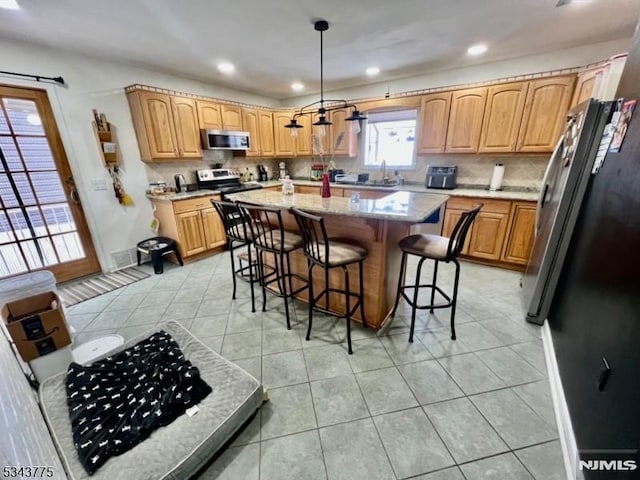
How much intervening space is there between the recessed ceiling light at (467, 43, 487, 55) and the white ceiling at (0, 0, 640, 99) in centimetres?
7

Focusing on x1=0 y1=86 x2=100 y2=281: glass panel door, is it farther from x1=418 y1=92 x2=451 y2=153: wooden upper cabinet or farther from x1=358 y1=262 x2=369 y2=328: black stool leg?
x1=418 y1=92 x2=451 y2=153: wooden upper cabinet

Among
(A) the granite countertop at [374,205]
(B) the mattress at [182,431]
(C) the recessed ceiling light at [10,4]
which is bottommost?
(B) the mattress at [182,431]

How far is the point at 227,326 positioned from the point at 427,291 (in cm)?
209

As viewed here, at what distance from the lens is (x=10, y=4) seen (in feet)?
6.36

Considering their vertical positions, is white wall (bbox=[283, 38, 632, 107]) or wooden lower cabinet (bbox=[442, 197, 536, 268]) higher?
white wall (bbox=[283, 38, 632, 107])

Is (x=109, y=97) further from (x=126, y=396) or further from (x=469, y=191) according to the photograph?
(x=469, y=191)

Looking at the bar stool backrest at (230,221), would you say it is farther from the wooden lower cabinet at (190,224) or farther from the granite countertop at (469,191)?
the granite countertop at (469,191)

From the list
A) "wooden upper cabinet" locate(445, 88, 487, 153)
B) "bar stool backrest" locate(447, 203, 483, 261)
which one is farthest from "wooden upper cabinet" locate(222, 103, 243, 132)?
"bar stool backrest" locate(447, 203, 483, 261)

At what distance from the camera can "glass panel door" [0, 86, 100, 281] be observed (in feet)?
8.86

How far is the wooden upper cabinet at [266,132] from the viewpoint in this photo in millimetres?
4770

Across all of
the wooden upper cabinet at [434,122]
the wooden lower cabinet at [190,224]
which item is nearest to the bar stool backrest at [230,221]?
the wooden lower cabinet at [190,224]

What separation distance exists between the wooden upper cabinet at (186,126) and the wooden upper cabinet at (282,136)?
1.58 meters

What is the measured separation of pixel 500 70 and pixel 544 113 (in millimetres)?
850

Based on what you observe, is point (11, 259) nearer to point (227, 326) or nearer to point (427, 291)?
point (227, 326)
